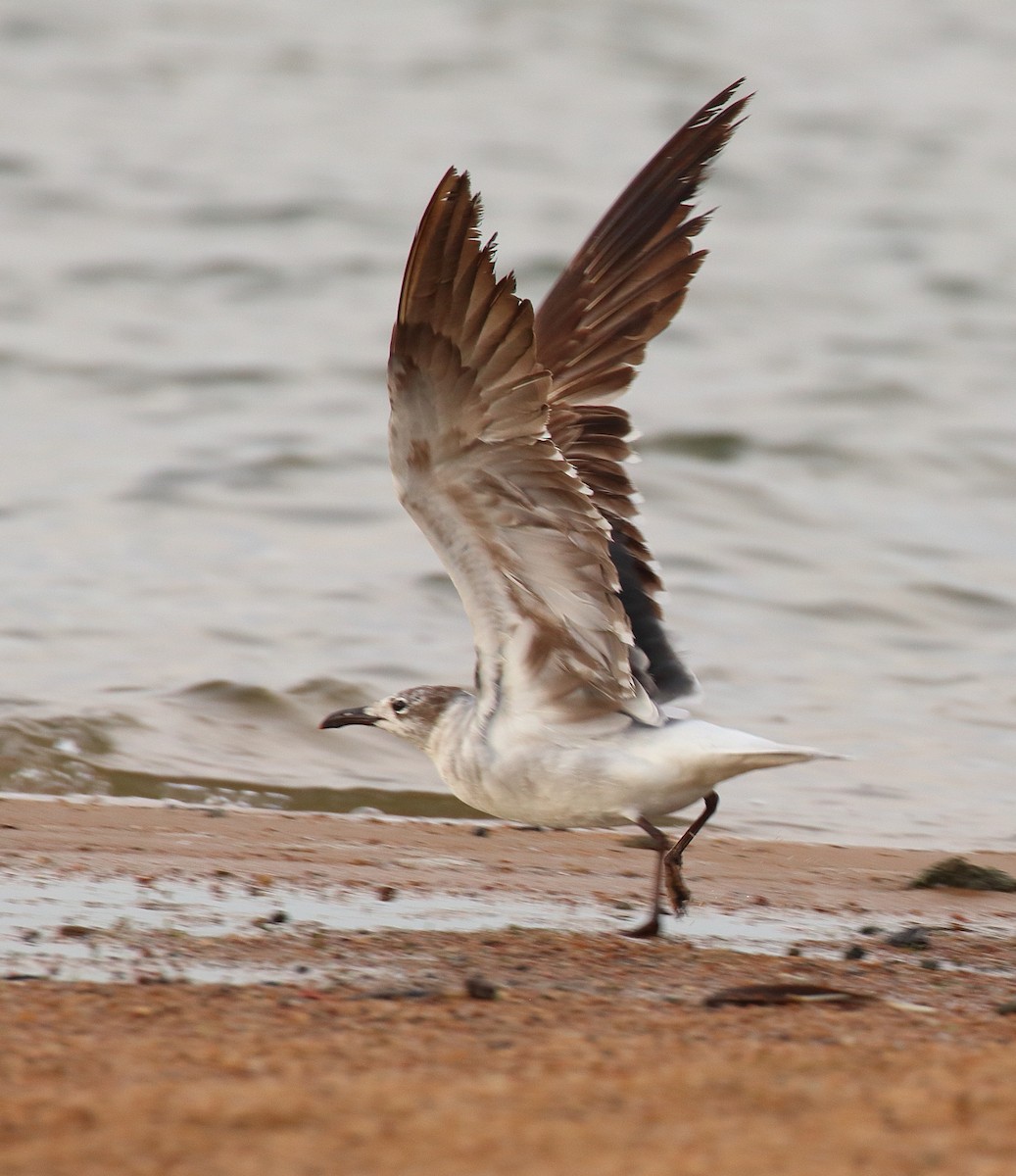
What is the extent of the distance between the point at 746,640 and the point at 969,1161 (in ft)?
23.9

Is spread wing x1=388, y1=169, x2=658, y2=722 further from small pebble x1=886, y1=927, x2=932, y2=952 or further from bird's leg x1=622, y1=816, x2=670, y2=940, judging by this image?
small pebble x1=886, y1=927, x2=932, y2=952

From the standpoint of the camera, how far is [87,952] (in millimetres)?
4488

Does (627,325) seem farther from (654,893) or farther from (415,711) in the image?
(654,893)

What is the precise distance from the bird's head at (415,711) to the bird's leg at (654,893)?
788mm

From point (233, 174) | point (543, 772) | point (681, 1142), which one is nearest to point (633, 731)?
point (543, 772)

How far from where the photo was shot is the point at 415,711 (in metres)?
5.84

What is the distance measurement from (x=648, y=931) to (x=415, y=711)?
113 cm

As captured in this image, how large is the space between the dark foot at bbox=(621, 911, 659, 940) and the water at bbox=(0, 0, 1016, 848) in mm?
2463

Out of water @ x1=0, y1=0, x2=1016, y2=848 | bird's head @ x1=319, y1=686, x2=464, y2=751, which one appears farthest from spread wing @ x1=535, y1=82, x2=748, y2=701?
water @ x1=0, y1=0, x2=1016, y2=848

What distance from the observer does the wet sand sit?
2.95m

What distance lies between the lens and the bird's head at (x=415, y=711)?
5.76 metres

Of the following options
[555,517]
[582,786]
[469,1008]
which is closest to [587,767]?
[582,786]

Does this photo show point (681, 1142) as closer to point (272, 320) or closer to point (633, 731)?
point (633, 731)

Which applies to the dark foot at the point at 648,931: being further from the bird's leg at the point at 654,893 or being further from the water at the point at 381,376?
the water at the point at 381,376
